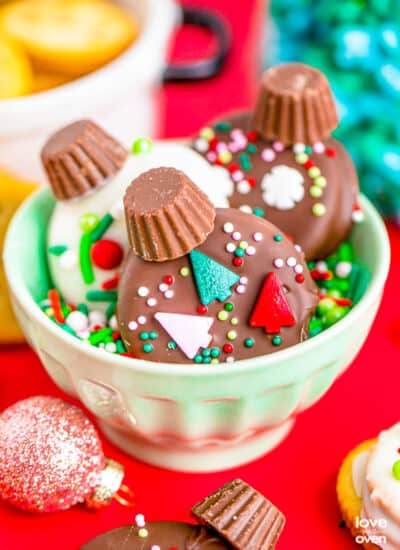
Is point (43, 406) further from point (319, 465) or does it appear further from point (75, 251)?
point (319, 465)

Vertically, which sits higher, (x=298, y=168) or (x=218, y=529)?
(x=298, y=168)

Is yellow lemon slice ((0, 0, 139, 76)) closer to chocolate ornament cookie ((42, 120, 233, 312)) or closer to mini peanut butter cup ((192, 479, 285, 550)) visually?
chocolate ornament cookie ((42, 120, 233, 312))

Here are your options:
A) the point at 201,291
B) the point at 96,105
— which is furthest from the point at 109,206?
the point at 96,105

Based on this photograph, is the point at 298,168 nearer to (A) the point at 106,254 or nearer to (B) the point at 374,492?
(A) the point at 106,254

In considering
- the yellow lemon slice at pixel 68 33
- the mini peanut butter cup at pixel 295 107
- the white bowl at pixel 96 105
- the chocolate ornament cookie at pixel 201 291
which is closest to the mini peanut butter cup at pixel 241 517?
the chocolate ornament cookie at pixel 201 291

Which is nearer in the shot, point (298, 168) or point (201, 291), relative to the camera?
point (201, 291)

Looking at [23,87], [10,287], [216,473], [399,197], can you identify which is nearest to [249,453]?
[216,473]
